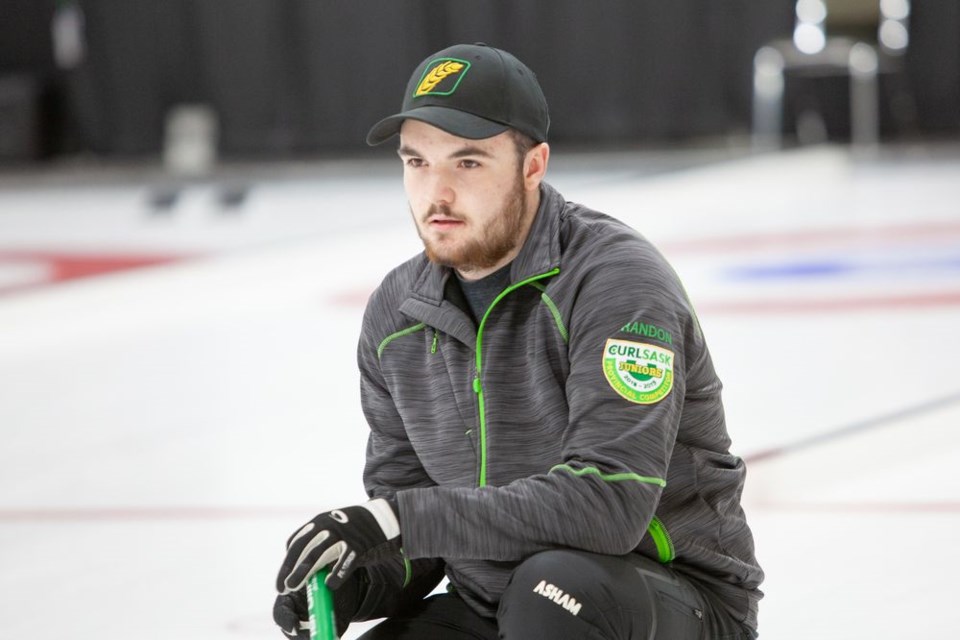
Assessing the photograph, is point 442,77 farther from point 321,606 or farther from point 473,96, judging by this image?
point 321,606

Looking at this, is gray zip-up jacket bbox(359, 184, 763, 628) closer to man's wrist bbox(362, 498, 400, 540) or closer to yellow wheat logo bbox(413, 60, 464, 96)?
man's wrist bbox(362, 498, 400, 540)

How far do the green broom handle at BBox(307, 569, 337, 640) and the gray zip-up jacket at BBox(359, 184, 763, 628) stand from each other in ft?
0.31

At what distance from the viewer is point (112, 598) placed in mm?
2381

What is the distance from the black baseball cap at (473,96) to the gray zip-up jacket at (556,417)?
0.12m

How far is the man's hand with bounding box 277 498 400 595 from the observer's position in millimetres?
1419

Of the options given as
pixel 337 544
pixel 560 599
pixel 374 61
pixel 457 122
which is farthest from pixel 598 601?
pixel 374 61

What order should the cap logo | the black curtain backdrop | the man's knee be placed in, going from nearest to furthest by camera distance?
1. the man's knee
2. the cap logo
3. the black curtain backdrop

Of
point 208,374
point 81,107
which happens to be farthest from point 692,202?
point 81,107

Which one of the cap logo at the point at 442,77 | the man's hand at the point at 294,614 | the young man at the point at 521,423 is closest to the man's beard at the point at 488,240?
the young man at the point at 521,423

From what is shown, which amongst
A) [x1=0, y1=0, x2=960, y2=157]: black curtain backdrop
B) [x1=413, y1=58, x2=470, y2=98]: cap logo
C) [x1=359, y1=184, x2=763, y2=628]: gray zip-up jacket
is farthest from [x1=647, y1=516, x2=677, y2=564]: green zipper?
[x1=0, y1=0, x2=960, y2=157]: black curtain backdrop

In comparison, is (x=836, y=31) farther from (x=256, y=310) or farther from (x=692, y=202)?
(x=256, y=310)

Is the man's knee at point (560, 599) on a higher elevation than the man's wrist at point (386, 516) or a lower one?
lower

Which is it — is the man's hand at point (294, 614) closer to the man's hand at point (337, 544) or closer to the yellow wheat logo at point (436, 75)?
the man's hand at point (337, 544)

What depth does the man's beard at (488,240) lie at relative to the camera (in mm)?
1572
